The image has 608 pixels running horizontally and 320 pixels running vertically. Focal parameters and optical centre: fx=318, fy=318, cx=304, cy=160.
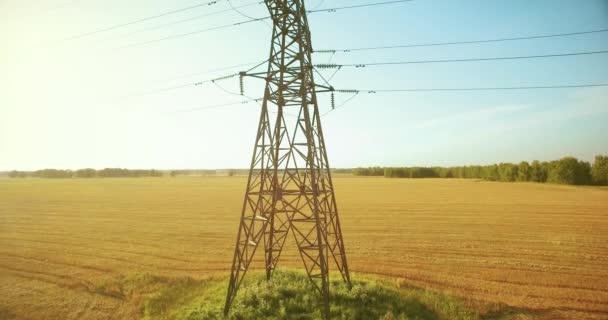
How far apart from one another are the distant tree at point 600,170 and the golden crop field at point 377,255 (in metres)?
56.1

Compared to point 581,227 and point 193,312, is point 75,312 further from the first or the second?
point 581,227

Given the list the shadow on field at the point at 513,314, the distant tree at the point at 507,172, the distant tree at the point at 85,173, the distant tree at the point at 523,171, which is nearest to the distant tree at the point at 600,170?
the distant tree at the point at 523,171

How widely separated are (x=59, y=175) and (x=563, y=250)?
237 m

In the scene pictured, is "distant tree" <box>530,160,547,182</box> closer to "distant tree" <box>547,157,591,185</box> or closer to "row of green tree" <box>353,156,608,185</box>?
"row of green tree" <box>353,156,608,185</box>

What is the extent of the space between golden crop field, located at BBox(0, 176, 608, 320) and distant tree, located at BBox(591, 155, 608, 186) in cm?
5612

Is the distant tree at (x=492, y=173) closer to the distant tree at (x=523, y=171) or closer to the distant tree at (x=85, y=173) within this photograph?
the distant tree at (x=523, y=171)

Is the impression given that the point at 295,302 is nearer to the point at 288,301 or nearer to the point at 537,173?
the point at 288,301

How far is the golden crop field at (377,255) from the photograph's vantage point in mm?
16328

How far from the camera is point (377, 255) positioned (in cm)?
2459

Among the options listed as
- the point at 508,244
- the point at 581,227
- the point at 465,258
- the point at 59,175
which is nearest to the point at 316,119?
the point at 465,258

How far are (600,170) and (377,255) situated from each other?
98264 mm

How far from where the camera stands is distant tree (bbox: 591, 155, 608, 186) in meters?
86.3

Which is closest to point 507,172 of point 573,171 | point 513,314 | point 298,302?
point 573,171

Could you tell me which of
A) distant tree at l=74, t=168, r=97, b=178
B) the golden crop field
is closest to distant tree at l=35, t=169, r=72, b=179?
distant tree at l=74, t=168, r=97, b=178
